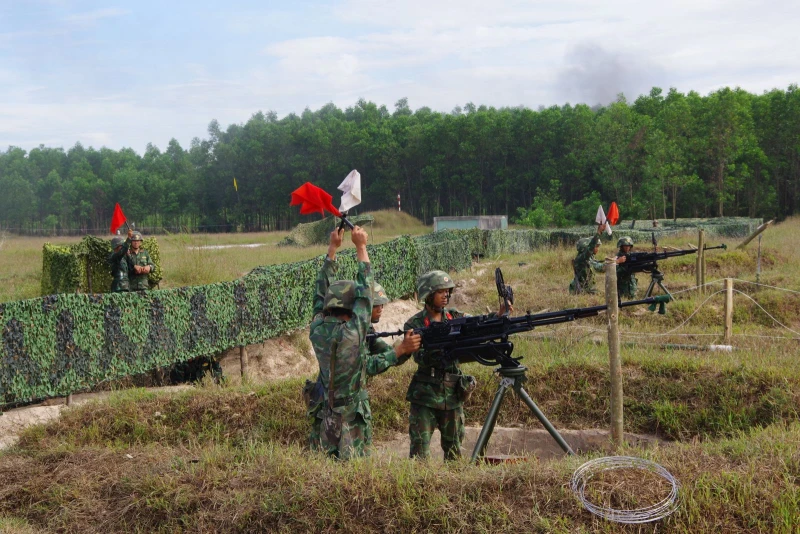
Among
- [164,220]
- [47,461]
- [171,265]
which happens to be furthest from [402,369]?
[164,220]

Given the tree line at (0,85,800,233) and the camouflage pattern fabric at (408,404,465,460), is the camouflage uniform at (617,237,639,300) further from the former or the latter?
the tree line at (0,85,800,233)

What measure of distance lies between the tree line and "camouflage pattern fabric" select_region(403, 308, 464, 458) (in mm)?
48321

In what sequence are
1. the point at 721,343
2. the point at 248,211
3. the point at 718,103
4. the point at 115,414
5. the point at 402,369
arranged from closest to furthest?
the point at 115,414
the point at 402,369
the point at 721,343
the point at 718,103
the point at 248,211

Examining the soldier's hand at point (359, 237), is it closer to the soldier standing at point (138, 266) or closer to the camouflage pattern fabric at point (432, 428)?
the camouflage pattern fabric at point (432, 428)

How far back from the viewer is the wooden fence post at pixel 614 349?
18.8 ft

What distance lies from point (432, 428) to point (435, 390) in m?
0.36

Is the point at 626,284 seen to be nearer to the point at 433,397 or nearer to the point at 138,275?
the point at 433,397

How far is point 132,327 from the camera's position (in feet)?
31.6

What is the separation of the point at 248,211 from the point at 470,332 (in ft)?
222

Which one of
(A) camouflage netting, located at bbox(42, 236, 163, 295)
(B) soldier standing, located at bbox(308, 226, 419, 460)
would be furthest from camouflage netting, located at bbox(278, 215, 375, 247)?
(B) soldier standing, located at bbox(308, 226, 419, 460)

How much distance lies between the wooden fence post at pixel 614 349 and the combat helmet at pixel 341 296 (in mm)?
2086

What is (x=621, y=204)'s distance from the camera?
5581 centimetres

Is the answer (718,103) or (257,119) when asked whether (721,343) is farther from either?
(257,119)

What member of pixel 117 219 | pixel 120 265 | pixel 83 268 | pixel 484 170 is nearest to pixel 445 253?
pixel 83 268
